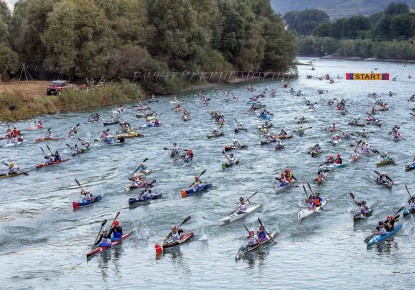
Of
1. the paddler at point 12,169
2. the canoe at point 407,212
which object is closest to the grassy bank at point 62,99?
the paddler at point 12,169

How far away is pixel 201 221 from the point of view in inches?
1603

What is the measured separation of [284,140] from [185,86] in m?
49.8

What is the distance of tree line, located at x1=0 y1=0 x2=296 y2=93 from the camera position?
94.4 metres

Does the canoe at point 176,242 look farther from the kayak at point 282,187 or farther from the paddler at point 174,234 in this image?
the kayak at point 282,187

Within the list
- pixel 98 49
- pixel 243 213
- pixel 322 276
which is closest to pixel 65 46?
pixel 98 49

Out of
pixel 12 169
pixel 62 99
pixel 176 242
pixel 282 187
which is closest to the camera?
pixel 176 242

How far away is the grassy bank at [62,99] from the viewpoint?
78188 millimetres

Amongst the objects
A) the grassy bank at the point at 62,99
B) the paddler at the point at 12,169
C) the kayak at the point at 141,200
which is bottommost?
the kayak at the point at 141,200

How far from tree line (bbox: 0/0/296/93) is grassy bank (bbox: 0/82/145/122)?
4645mm

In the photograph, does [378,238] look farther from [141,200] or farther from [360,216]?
[141,200]

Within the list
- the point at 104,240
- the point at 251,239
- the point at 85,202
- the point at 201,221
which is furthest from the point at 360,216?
the point at 85,202

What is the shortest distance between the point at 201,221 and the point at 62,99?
48.4 m

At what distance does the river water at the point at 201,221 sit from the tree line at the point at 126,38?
2917 cm

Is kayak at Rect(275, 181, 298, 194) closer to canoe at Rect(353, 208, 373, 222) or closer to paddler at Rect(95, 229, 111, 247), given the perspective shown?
canoe at Rect(353, 208, 373, 222)
